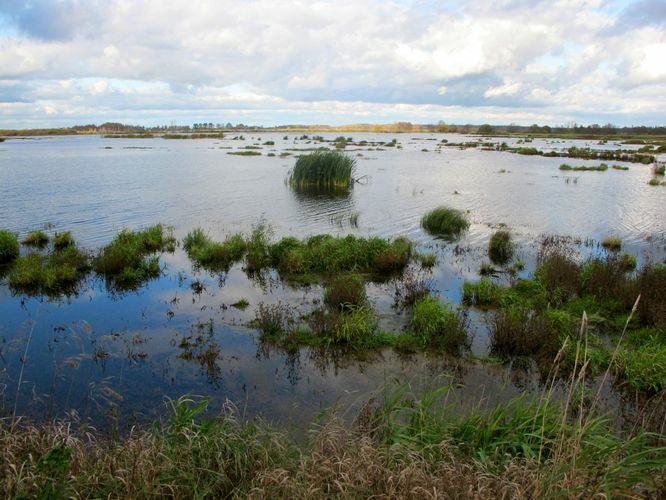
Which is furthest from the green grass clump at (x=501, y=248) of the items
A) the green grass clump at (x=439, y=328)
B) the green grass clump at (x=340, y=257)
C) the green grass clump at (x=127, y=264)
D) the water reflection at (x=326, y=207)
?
the green grass clump at (x=127, y=264)

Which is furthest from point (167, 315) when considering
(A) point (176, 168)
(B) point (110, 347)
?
(A) point (176, 168)

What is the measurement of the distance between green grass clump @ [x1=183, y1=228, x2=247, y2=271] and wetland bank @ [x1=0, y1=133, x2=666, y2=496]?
0.09 m

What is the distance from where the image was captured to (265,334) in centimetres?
1117

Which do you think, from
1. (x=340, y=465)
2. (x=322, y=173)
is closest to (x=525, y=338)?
(x=340, y=465)

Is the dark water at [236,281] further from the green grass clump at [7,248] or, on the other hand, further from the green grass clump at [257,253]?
the green grass clump at [7,248]

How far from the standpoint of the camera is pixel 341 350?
34.4ft

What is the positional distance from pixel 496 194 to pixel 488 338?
86.7ft

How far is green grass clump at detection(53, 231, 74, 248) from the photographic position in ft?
61.8

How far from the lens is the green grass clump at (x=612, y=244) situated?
1994 cm

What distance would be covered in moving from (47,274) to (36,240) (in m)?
6.13

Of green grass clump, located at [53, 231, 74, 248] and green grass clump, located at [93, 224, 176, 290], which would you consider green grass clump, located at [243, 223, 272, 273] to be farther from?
green grass clump, located at [53, 231, 74, 248]

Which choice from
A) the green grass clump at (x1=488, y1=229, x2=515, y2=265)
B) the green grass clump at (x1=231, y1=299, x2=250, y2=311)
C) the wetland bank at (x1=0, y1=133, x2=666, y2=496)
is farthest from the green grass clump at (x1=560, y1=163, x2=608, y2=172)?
the green grass clump at (x1=231, y1=299, x2=250, y2=311)

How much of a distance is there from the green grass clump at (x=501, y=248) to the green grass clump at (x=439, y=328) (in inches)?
311

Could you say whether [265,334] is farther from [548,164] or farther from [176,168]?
[548,164]
